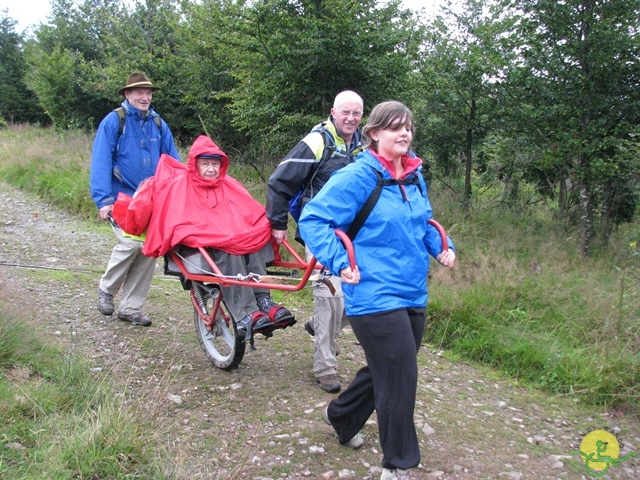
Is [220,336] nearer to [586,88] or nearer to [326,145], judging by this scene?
[326,145]

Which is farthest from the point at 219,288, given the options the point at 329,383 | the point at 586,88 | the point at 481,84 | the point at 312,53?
the point at 481,84

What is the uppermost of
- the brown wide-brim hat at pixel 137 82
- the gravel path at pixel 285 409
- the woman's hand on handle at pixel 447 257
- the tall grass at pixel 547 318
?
the brown wide-brim hat at pixel 137 82

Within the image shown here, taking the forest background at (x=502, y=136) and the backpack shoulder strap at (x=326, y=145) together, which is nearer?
the backpack shoulder strap at (x=326, y=145)

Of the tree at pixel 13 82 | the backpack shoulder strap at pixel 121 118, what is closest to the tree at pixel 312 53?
the backpack shoulder strap at pixel 121 118

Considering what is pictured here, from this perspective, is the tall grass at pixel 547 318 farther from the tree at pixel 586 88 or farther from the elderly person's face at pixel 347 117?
the elderly person's face at pixel 347 117

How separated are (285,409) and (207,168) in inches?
74.3

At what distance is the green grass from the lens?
9.08 ft

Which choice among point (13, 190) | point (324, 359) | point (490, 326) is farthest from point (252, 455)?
point (13, 190)

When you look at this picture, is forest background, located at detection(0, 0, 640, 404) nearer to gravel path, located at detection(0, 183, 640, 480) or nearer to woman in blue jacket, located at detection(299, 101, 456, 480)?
gravel path, located at detection(0, 183, 640, 480)

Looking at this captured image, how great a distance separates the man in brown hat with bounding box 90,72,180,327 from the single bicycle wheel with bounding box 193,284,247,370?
0.93 metres

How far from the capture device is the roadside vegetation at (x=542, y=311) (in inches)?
185

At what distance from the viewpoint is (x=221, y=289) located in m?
4.30

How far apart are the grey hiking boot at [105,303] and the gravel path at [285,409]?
100 millimetres

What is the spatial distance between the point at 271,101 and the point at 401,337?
286 inches
